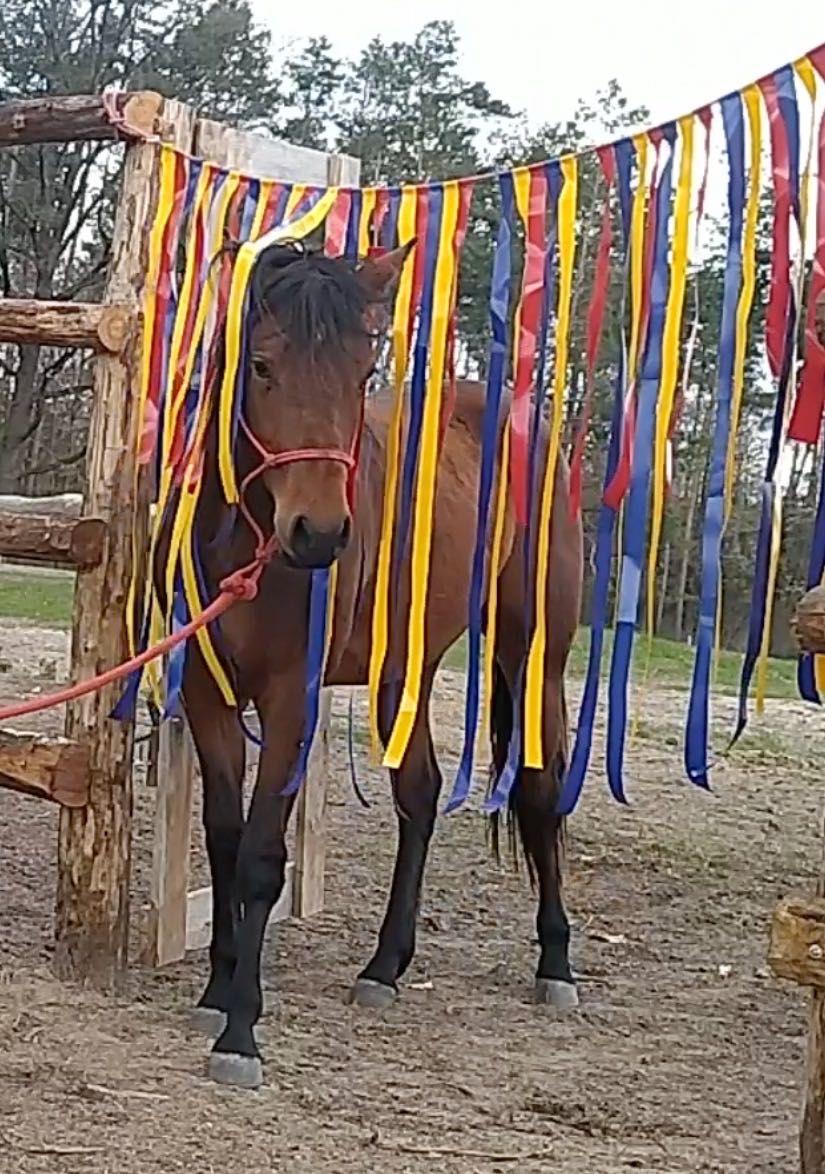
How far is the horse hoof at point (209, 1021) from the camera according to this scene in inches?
161

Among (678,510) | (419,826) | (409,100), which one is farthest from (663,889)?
(409,100)

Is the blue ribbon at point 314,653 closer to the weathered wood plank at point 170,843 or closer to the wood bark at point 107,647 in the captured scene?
the wood bark at point 107,647

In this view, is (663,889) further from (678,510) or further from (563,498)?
(678,510)

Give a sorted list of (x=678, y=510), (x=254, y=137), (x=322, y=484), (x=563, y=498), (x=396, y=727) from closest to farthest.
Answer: (x=322, y=484)
(x=396, y=727)
(x=254, y=137)
(x=563, y=498)
(x=678, y=510)

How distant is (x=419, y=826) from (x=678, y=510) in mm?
11171

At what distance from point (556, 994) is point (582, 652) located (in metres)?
9.70

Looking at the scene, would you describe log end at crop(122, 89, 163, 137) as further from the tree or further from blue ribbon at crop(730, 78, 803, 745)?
the tree

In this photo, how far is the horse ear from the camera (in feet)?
12.6

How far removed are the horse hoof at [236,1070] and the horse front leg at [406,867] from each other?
2.65ft

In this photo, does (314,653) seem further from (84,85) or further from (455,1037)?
(84,85)

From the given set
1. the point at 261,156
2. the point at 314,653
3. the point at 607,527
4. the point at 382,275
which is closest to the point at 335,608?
the point at 314,653

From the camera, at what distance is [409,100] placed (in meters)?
27.7

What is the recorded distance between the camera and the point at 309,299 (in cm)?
371

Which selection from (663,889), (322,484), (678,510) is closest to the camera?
(322,484)
